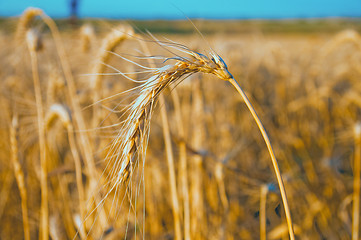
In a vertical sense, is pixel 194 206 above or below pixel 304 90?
below

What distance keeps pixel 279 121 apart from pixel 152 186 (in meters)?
2.11

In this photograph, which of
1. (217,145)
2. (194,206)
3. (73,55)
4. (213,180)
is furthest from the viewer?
(217,145)

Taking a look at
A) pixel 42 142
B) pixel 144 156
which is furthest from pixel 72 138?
pixel 144 156

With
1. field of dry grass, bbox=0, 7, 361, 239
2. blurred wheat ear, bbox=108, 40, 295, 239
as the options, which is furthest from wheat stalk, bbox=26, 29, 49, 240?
blurred wheat ear, bbox=108, 40, 295, 239

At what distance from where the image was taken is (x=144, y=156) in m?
0.60

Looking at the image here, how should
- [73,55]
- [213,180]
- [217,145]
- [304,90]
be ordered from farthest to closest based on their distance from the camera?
[304,90]
[217,145]
[73,55]
[213,180]

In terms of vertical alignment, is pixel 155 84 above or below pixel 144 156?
above

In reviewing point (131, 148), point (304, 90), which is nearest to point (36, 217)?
point (131, 148)

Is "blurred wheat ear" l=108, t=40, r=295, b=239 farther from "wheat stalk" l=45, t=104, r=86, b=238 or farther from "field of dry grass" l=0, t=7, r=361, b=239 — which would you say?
"wheat stalk" l=45, t=104, r=86, b=238

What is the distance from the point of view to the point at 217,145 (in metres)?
2.38

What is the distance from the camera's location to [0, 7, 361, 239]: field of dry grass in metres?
1.14

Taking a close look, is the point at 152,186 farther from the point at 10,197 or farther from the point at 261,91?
the point at 261,91

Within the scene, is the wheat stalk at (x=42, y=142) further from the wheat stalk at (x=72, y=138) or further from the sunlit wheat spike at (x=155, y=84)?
the sunlit wheat spike at (x=155, y=84)

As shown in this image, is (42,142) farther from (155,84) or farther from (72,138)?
(155,84)
